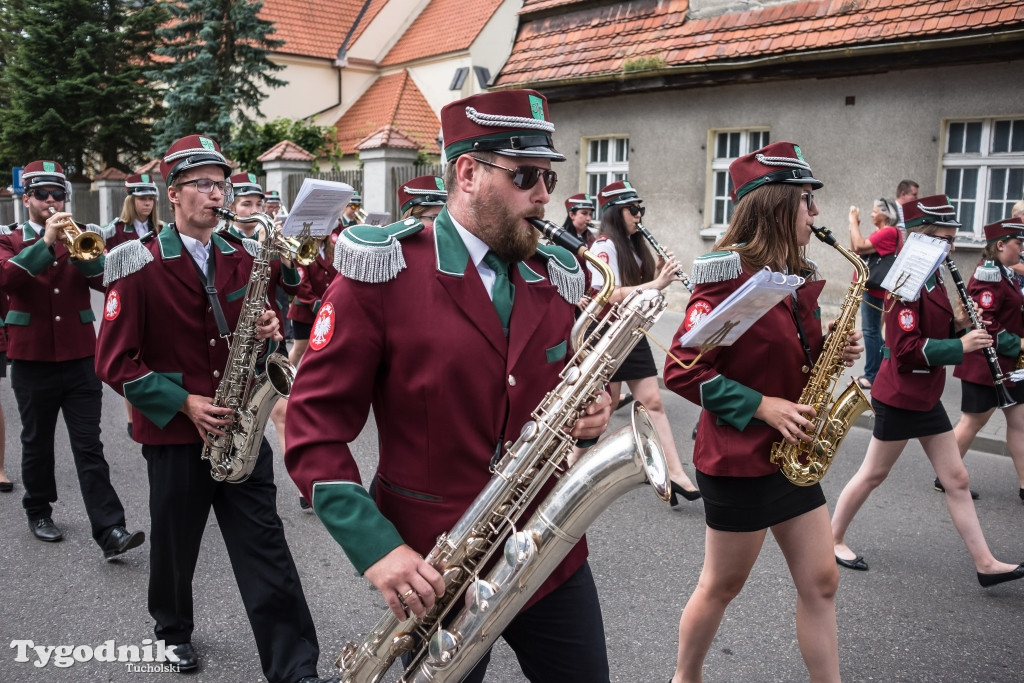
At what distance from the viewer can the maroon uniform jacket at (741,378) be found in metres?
3.30

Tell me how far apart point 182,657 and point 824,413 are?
2.94 metres

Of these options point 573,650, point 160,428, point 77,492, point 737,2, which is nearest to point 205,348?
point 160,428

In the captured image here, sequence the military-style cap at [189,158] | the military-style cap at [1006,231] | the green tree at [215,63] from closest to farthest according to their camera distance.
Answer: the military-style cap at [189,158]
the military-style cap at [1006,231]
the green tree at [215,63]

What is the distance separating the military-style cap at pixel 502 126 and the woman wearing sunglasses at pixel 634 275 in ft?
12.5

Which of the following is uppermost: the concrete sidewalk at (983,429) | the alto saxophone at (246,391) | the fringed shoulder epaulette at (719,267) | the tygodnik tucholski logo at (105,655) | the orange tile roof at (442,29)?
the orange tile roof at (442,29)

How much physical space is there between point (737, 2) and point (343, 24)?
21.8 m

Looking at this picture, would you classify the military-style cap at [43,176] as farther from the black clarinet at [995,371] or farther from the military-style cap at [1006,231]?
the military-style cap at [1006,231]

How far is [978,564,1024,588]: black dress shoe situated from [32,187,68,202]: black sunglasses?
598cm

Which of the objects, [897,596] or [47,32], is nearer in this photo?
[897,596]

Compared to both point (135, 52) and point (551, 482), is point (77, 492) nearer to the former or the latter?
point (551, 482)

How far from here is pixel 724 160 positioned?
14.6 metres

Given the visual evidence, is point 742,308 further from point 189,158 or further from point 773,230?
point 189,158

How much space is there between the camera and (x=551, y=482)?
269cm

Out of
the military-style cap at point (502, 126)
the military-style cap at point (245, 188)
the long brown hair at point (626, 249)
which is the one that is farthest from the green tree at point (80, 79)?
the military-style cap at point (502, 126)
